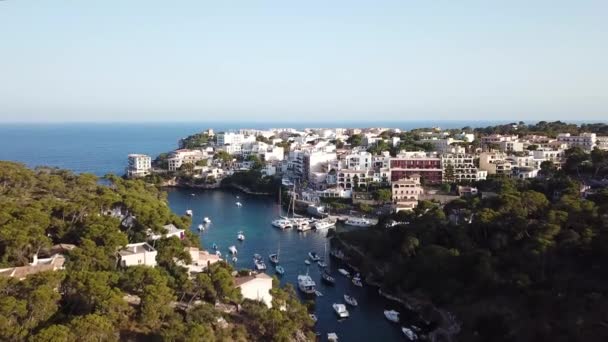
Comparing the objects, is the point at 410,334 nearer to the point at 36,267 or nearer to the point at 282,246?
the point at 36,267

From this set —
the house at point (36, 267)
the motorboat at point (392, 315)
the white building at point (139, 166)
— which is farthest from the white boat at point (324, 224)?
the white building at point (139, 166)

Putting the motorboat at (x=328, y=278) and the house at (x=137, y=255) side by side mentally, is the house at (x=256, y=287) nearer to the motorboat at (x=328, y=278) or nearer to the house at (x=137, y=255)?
the house at (x=137, y=255)

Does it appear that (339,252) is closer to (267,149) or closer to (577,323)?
(577,323)

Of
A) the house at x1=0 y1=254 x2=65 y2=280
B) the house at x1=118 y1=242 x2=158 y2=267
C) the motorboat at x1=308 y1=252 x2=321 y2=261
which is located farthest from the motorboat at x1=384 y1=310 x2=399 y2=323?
the house at x1=0 y1=254 x2=65 y2=280

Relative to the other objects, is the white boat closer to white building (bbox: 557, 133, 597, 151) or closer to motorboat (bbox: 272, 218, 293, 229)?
motorboat (bbox: 272, 218, 293, 229)

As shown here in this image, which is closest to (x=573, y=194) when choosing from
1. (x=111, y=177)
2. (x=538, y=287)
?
(x=538, y=287)
